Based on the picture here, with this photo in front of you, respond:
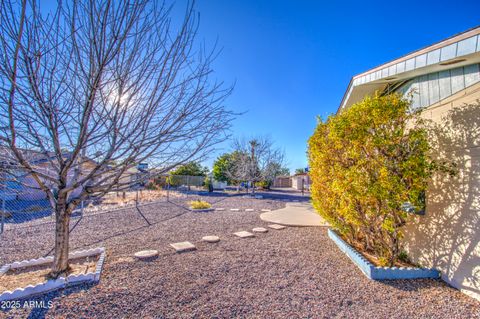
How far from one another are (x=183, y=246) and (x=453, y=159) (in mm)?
5493

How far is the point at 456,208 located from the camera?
3395mm

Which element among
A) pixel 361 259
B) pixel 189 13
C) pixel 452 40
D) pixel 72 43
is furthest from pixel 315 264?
pixel 72 43

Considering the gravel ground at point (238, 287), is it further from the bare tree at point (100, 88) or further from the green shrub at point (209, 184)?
the green shrub at point (209, 184)

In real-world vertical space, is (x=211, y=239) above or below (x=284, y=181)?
below

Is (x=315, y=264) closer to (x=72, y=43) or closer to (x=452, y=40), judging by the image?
(x=452, y=40)

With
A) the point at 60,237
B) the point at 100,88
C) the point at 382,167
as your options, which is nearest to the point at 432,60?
the point at 382,167

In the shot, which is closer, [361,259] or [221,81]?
[221,81]

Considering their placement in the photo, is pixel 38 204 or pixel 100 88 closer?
pixel 100 88

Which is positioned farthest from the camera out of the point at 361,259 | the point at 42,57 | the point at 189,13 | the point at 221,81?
the point at 361,259

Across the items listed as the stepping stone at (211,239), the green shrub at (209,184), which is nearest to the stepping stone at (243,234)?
the stepping stone at (211,239)

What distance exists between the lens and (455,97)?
3576 mm

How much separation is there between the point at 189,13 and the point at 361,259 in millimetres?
4994

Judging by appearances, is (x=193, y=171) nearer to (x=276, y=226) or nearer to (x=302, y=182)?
(x=302, y=182)

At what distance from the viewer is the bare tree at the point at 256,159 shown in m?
20.9
